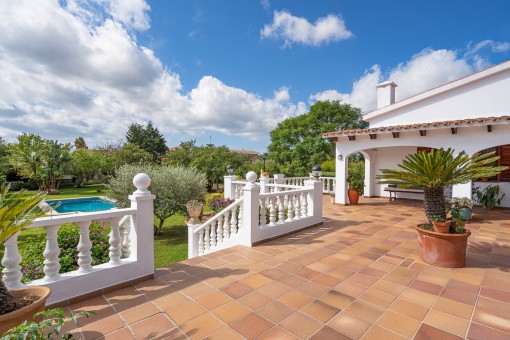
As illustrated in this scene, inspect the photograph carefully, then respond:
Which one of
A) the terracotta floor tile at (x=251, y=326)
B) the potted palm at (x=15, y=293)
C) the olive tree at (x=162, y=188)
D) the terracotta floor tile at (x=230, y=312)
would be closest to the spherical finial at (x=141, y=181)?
the potted palm at (x=15, y=293)

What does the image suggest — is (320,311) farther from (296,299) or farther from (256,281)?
(256,281)

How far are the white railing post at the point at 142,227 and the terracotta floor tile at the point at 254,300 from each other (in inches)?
56.5

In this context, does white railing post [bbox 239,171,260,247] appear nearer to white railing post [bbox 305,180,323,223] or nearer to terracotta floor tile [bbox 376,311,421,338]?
white railing post [bbox 305,180,323,223]

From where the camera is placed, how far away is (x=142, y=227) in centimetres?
331

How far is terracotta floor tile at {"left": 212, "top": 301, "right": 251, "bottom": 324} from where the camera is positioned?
2.46 meters

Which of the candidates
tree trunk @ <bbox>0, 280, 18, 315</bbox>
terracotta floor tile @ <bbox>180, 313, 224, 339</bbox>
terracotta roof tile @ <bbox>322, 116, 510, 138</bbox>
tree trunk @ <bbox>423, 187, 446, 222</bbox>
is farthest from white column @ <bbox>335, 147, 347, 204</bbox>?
tree trunk @ <bbox>0, 280, 18, 315</bbox>

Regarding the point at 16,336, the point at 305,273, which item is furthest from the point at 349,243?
the point at 16,336

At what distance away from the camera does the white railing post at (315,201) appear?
20.7 feet

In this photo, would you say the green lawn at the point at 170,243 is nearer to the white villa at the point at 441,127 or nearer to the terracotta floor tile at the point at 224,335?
the terracotta floor tile at the point at 224,335

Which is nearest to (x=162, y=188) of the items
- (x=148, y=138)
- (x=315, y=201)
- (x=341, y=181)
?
(x=315, y=201)

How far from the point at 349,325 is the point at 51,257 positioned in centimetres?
324

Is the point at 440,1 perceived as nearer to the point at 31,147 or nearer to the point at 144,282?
the point at 144,282

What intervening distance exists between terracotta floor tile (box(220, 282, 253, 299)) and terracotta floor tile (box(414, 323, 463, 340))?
177cm

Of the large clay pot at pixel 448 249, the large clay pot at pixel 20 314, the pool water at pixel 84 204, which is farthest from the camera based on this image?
the pool water at pixel 84 204
